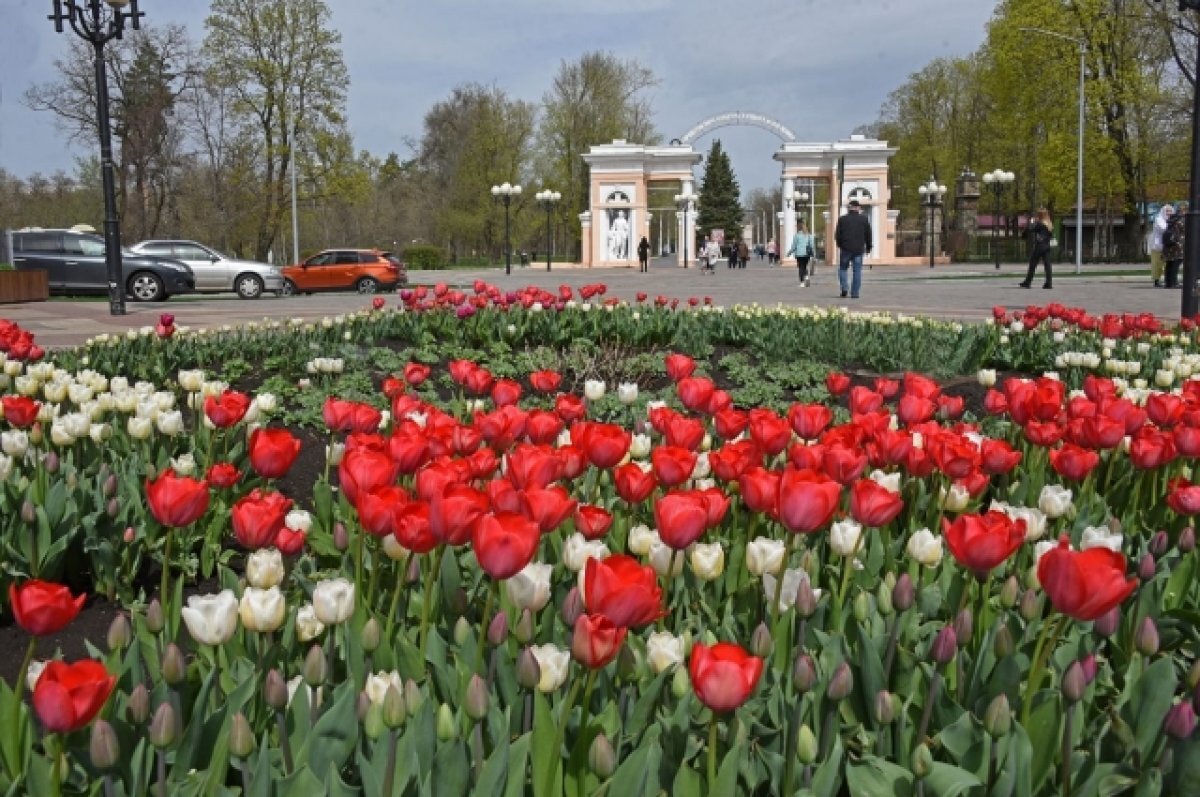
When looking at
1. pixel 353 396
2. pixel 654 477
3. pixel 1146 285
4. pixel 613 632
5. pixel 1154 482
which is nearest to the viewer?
pixel 613 632

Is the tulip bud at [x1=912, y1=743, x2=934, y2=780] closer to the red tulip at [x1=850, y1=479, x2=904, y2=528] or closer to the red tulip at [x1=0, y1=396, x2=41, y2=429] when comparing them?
the red tulip at [x1=850, y1=479, x2=904, y2=528]

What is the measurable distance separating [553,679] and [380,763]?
0.86 feet

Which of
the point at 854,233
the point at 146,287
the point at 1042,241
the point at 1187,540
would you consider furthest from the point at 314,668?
the point at 146,287

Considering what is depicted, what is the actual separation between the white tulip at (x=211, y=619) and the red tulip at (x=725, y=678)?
2.39 ft

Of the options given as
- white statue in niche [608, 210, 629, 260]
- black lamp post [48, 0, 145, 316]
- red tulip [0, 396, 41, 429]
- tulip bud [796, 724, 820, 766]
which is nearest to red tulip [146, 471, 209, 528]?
tulip bud [796, 724, 820, 766]

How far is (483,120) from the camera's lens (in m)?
59.4

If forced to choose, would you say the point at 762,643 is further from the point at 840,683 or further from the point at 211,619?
the point at 211,619

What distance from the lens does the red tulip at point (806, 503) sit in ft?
5.98

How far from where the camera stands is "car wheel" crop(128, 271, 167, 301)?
23.1m

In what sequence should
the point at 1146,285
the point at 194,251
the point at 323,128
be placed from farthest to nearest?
the point at 323,128, the point at 194,251, the point at 1146,285

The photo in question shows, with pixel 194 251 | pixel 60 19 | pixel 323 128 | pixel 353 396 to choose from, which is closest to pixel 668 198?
pixel 323 128

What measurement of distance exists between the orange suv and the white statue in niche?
76.0ft

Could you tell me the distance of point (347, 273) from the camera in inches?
1212

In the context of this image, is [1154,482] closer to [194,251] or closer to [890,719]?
[890,719]
